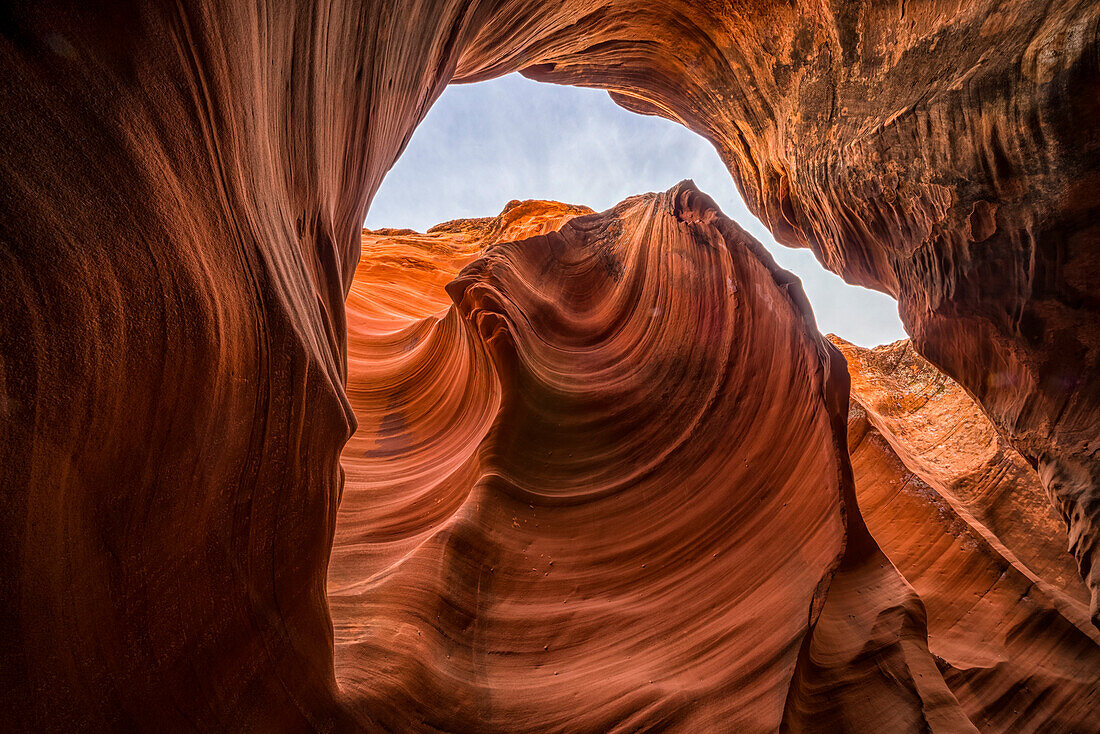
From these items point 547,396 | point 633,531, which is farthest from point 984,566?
point 547,396

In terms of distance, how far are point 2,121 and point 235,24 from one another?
32.2 inches

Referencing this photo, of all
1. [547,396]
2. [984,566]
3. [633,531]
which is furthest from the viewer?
[984,566]

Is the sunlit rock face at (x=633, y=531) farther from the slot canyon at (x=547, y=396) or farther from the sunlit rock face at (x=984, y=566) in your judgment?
the sunlit rock face at (x=984, y=566)

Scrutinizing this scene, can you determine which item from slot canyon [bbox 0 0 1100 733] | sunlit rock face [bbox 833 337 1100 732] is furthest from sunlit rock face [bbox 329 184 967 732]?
sunlit rock face [bbox 833 337 1100 732]

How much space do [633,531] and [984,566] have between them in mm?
4841

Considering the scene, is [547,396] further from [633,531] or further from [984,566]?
[984,566]

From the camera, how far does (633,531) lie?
14.3 feet

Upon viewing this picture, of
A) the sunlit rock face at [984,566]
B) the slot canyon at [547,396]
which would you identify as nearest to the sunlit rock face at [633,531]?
the slot canyon at [547,396]

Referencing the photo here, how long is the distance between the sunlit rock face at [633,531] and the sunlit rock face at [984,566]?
2320 millimetres

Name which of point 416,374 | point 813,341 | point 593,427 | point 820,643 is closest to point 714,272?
point 813,341

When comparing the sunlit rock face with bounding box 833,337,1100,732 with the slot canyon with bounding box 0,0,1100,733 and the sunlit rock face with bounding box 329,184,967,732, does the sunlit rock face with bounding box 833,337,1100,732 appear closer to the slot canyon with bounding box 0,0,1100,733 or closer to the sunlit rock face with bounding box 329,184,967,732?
the slot canyon with bounding box 0,0,1100,733

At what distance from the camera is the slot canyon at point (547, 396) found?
1.35 m

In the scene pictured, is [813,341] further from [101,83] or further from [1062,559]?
[101,83]

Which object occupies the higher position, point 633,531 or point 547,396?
point 547,396
